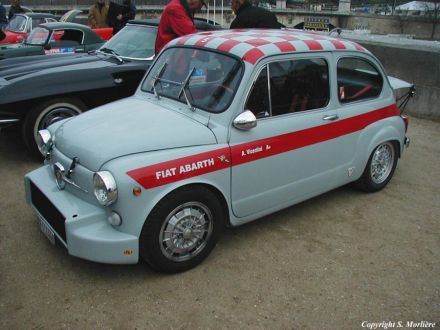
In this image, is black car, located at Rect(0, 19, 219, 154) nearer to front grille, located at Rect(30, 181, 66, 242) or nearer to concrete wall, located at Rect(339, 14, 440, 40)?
front grille, located at Rect(30, 181, 66, 242)

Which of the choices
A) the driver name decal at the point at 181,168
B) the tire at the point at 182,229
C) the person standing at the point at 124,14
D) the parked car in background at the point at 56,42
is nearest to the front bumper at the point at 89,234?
the tire at the point at 182,229

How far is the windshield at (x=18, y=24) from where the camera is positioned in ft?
41.1

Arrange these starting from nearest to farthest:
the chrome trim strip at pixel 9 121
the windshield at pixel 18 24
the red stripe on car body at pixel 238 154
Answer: the red stripe on car body at pixel 238 154, the chrome trim strip at pixel 9 121, the windshield at pixel 18 24

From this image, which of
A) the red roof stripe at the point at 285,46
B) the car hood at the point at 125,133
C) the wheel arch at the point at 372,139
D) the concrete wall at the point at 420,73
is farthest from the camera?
the concrete wall at the point at 420,73

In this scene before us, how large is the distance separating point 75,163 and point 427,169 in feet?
15.1

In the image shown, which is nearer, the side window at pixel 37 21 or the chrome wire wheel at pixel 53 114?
the chrome wire wheel at pixel 53 114

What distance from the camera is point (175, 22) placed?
19.5 ft

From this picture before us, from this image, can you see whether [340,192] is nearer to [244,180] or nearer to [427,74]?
[244,180]

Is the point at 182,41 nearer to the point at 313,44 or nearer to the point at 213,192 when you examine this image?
the point at 313,44

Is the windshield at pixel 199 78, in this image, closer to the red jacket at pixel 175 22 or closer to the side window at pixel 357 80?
the side window at pixel 357 80

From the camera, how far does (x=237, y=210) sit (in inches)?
143

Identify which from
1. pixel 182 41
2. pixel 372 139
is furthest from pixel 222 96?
pixel 372 139

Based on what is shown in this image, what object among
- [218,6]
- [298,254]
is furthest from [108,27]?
[218,6]

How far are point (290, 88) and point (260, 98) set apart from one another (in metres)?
0.37
